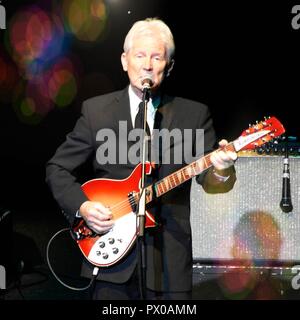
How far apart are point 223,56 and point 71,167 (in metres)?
2.52

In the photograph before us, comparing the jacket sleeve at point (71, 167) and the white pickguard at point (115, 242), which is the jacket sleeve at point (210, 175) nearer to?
the white pickguard at point (115, 242)

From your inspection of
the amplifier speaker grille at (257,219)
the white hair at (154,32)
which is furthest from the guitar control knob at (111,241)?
the amplifier speaker grille at (257,219)

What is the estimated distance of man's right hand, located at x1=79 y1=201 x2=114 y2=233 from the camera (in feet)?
8.10

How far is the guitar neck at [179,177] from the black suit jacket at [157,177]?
3 cm

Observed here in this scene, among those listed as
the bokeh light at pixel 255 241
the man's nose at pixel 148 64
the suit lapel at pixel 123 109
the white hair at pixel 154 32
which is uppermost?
the white hair at pixel 154 32

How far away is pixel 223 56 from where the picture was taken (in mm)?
4684

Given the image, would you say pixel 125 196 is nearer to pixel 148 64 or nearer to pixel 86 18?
pixel 148 64

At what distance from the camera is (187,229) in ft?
7.92

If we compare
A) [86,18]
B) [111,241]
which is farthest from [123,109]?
[86,18]

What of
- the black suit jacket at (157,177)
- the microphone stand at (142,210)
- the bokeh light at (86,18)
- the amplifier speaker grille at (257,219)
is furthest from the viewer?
the bokeh light at (86,18)

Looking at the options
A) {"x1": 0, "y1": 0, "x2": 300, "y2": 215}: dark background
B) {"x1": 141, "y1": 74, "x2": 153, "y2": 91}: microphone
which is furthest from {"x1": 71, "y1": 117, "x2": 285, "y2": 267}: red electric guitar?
{"x1": 0, "y1": 0, "x2": 300, "y2": 215}: dark background

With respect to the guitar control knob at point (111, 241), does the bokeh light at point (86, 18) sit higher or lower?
higher

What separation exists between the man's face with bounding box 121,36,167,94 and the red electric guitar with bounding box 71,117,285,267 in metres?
0.41

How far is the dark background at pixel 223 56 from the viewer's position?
4582 mm
